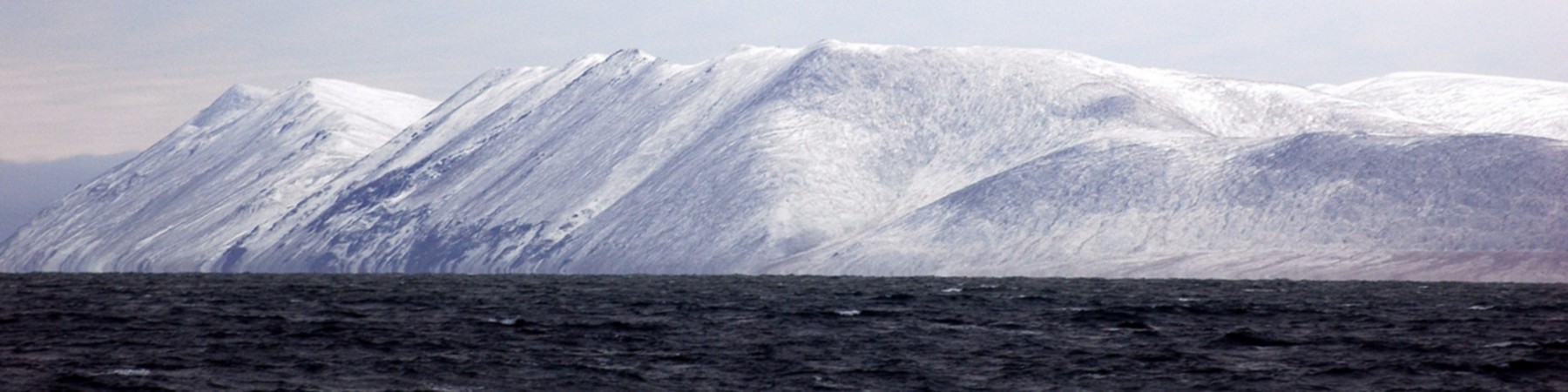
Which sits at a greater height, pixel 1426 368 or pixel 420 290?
pixel 1426 368

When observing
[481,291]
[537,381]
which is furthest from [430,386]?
[481,291]

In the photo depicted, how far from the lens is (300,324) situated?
62094 mm

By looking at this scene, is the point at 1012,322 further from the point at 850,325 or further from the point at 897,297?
the point at 897,297

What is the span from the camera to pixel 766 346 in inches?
2111

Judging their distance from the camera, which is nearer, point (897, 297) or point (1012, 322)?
point (1012, 322)

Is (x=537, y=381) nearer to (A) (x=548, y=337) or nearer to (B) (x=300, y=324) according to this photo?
(A) (x=548, y=337)

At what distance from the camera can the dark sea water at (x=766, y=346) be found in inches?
1684

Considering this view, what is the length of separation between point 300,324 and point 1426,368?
3887cm

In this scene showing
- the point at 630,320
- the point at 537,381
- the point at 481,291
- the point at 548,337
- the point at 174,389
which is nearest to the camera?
the point at 174,389

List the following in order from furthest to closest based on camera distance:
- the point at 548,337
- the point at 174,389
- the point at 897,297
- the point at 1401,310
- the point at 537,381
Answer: the point at 897,297 → the point at 1401,310 → the point at 548,337 → the point at 537,381 → the point at 174,389

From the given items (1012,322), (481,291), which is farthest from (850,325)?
(481,291)

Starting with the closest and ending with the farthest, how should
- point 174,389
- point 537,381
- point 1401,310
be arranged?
point 174,389 < point 537,381 < point 1401,310

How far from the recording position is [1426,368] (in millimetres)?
45719

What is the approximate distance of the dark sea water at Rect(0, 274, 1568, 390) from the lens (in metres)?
42.8
